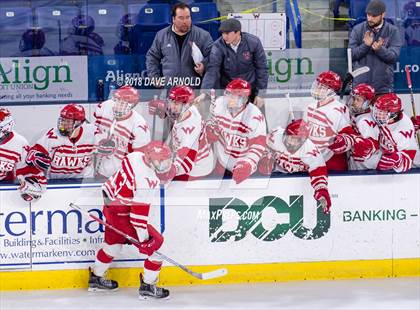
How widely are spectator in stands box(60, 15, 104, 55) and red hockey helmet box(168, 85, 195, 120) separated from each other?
7.21 ft

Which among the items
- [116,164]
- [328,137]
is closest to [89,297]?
[116,164]

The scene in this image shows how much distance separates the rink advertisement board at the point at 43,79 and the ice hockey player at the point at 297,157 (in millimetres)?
2300

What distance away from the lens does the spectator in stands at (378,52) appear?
937 centimetres

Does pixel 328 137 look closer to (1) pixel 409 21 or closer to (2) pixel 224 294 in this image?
(2) pixel 224 294

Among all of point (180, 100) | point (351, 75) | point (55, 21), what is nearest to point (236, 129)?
point (180, 100)

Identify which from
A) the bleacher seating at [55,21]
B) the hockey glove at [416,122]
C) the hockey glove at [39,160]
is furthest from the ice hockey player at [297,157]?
the bleacher seating at [55,21]

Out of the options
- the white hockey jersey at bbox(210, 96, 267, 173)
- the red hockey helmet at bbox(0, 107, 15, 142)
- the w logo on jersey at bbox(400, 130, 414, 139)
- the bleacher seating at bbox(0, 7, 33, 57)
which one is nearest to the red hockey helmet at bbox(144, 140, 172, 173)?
the white hockey jersey at bbox(210, 96, 267, 173)

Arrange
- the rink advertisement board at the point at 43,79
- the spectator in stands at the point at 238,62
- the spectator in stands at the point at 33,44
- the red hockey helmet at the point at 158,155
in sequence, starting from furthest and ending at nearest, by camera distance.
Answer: the spectator in stands at the point at 33,44
the rink advertisement board at the point at 43,79
the spectator in stands at the point at 238,62
the red hockey helmet at the point at 158,155

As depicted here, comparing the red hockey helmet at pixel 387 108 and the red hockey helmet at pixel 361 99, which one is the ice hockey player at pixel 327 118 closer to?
the red hockey helmet at pixel 361 99

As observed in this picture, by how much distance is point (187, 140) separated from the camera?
7582 millimetres

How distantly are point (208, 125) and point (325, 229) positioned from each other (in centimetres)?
100

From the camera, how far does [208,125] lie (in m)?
7.84

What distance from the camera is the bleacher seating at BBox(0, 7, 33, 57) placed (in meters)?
9.75

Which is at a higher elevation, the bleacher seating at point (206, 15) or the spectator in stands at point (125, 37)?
the bleacher seating at point (206, 15)
